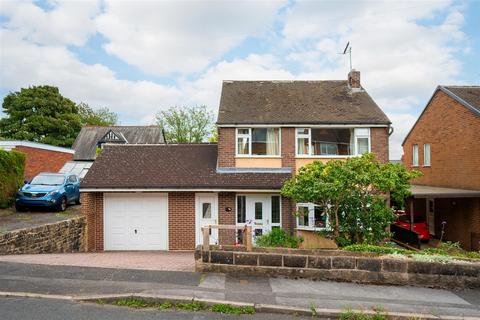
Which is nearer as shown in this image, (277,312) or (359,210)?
(277,312)

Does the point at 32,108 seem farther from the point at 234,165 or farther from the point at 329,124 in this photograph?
the point at 329,124

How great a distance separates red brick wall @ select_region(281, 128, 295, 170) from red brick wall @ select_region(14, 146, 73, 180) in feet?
49.3

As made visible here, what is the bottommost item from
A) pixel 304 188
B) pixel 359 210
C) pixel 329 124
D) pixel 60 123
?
pixel 359 210

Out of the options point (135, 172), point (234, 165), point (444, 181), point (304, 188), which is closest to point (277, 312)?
point (304, 188)

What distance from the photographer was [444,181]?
19969 millimetres

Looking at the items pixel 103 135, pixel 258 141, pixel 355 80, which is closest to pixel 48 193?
pixel 258 141

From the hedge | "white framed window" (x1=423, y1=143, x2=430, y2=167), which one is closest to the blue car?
the hedge

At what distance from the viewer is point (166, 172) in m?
15.1

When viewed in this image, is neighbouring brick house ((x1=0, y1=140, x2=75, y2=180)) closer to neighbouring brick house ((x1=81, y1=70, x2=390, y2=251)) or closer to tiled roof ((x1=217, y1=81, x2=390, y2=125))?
neighbouring brick house ((x1=81, y1=70, x2=390, y2=251))

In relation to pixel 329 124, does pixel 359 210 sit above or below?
below

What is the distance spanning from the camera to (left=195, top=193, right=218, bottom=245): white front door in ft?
48.2

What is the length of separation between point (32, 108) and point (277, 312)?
138 ft

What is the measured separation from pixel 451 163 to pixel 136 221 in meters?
15.9

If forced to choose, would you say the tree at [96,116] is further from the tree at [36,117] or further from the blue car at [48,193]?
the blue car at [48,193]
